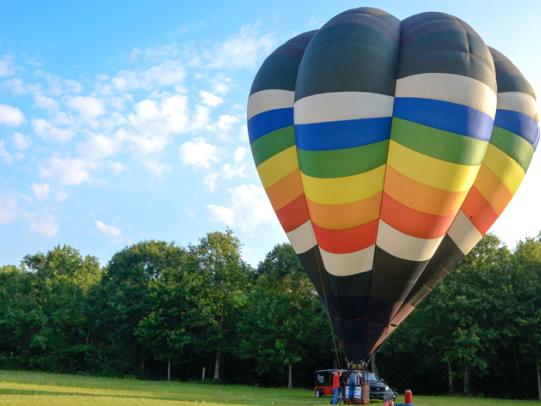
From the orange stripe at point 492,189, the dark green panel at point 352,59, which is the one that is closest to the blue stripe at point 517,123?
the orange stripe at point 492,189

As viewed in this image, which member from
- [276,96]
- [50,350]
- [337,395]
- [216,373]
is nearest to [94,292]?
[50,350]

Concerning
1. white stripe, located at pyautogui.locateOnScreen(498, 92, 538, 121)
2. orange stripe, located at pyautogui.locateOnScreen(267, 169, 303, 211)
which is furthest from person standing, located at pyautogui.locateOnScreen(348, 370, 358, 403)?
white stripe, located at pyautogui.locateOnScreen(498, 92, 538, 121)

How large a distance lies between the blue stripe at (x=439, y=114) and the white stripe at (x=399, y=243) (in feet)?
7.57

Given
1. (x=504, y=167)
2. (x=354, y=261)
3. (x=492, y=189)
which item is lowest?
(x=354, y=261)

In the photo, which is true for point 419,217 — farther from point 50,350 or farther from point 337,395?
point 50,350

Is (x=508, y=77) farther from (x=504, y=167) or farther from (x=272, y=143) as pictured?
(x=272, y=143)

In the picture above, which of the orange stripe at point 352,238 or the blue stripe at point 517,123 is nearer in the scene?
the orange stripe at point 352,238

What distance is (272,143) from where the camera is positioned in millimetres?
13656

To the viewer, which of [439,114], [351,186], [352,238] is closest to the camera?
[439,114]

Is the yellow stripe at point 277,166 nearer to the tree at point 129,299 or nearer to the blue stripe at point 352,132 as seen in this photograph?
the blue stripe at point 352,132

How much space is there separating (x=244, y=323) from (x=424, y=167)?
2860 cm

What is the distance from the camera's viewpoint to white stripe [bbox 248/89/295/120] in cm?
1348

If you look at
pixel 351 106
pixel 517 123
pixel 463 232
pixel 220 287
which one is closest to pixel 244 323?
pixel 220 287

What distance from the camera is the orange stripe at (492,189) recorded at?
13.0 meters
